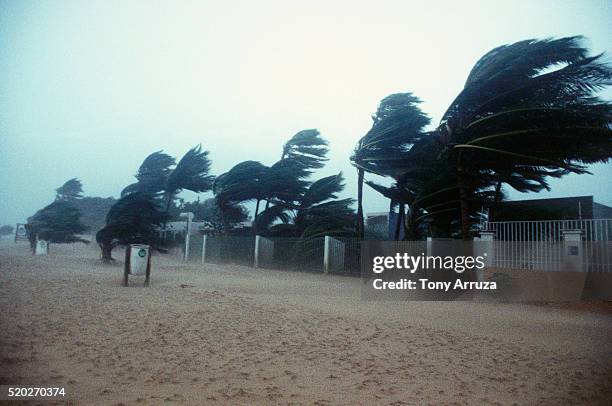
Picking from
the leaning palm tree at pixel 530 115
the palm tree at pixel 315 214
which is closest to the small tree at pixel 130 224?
the palm tree at pixel 315 214

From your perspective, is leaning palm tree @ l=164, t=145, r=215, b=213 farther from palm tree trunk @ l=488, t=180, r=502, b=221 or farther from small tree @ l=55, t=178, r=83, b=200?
palm tree trunk @ l=488, t=180, r=502, b=221

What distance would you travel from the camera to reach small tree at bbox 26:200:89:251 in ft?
55.3

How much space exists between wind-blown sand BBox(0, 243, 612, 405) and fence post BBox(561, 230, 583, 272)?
117 cm

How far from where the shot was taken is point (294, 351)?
427 cm

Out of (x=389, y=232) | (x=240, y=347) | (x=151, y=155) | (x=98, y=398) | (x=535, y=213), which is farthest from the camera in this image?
(x=151, y=155)

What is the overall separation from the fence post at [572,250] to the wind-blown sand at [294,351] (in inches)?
46.1

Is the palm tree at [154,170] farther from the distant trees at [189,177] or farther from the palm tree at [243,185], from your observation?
the palm tree at [243,185]

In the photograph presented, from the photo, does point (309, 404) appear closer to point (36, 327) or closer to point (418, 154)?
point (36, 327)

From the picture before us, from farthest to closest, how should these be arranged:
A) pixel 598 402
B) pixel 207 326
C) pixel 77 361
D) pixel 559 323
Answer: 1. pixel 559 323
2. pixel 207 326
3. pixel 77 361
4. pixel 598 402

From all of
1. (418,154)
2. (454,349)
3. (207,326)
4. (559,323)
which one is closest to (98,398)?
(207,326)

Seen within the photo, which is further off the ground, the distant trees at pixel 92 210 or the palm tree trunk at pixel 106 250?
the distant trees at pixel 92 210

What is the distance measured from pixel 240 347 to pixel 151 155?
35.7 meters

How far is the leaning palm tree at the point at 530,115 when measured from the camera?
27.2 ft

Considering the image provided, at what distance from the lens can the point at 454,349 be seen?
14.9 ft
